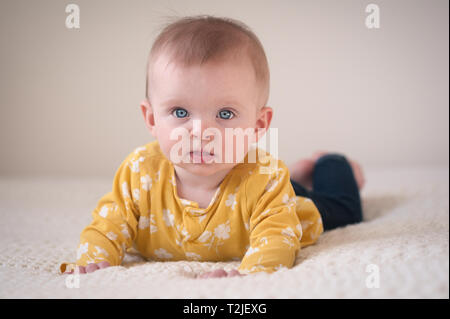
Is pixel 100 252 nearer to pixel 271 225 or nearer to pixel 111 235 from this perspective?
pixel 111 235

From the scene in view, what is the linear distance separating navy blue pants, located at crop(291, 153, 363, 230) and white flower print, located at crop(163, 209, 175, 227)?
39 centimetres

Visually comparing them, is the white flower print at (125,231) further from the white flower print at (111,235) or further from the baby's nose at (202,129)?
the baby's nose at (202,129)

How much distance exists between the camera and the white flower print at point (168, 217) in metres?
0.97

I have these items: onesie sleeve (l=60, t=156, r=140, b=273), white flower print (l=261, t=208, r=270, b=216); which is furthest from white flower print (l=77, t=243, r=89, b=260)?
white flower print (l=261, t=208, r=270, b=216)

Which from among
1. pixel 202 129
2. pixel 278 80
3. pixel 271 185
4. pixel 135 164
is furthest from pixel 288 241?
pixel 278 80

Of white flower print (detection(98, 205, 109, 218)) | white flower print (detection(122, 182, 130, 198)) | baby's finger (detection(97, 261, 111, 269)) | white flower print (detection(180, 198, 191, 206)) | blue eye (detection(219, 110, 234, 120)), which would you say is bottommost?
baby's finger (detection(97, 261, 111, 269))

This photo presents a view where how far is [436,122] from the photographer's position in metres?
2.34

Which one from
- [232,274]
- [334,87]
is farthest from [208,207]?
[334,87]

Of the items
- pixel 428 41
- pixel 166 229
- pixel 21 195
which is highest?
pixel 428 41

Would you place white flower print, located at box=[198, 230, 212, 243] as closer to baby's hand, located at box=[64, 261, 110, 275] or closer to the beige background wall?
baby's hand, located at box=[64, 261, 110, 275]

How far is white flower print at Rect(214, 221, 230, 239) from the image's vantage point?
950mm

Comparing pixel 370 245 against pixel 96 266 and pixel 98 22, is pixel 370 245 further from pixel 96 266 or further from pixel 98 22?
pixel 98 22

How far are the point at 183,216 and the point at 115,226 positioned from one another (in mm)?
135

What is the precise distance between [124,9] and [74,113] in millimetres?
569
